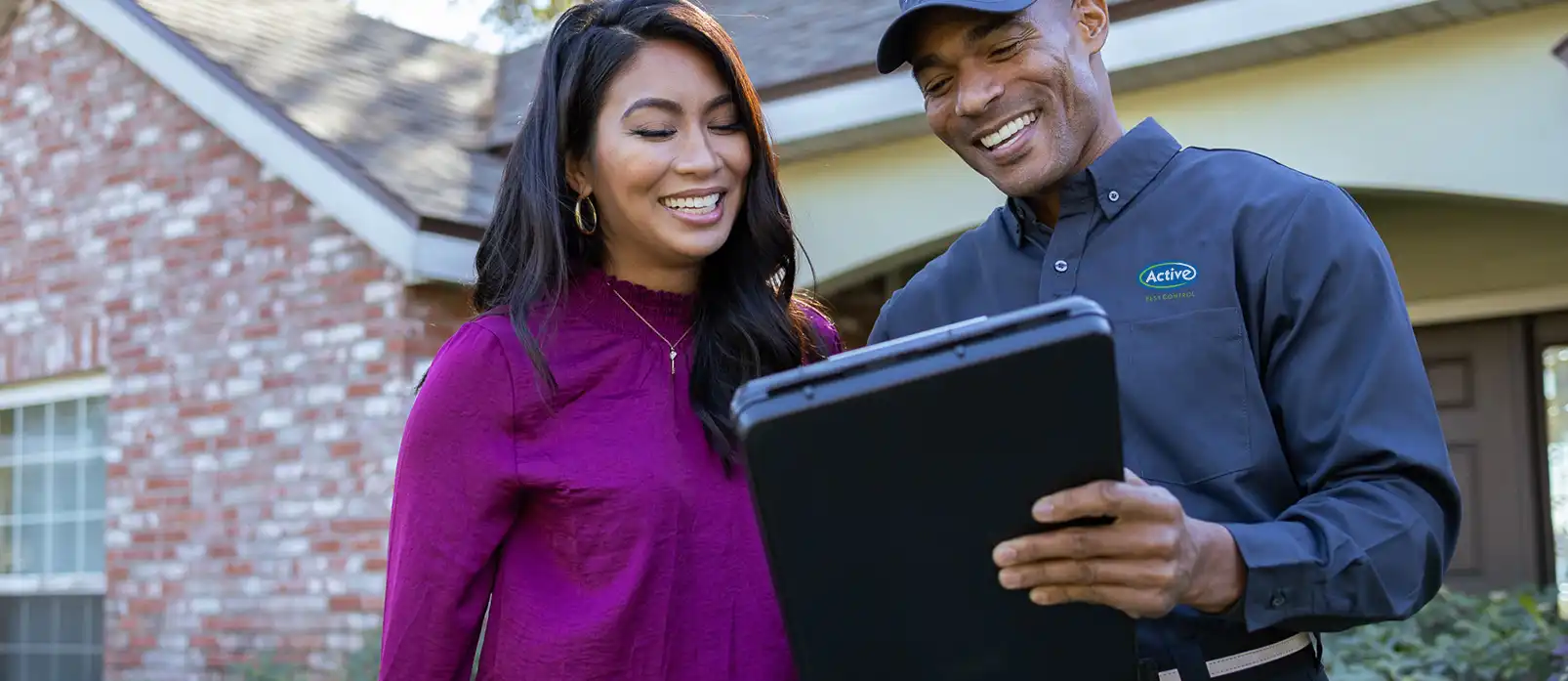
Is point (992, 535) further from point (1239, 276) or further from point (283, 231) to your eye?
point (283, 231)

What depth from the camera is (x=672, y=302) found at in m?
2.49

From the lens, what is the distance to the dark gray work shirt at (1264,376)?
1688 millimetres

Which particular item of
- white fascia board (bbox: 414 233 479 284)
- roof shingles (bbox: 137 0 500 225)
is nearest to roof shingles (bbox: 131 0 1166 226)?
roof shingles (bbox: 137 0 500 225)

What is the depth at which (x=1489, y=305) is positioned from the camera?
6422 millimetres

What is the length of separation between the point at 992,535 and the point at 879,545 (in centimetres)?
12

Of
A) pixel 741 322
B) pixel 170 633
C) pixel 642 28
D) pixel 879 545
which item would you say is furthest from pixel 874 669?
pixel 170 633

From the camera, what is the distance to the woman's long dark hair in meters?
2.37

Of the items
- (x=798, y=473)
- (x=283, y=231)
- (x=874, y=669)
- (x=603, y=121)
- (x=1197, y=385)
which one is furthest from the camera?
(x=283, y=231)

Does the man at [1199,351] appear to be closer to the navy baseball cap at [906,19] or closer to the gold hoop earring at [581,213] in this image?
the navy baseball cap at [906,19]

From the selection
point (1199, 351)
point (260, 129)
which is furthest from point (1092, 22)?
point (260, 129)

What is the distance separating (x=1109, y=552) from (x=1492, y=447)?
5785 millimetres

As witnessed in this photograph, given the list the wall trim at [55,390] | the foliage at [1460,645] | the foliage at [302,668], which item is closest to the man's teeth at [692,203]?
the foliage at [1460,645]

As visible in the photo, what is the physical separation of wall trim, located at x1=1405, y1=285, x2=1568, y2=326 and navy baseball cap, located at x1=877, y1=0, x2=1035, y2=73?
198 inches

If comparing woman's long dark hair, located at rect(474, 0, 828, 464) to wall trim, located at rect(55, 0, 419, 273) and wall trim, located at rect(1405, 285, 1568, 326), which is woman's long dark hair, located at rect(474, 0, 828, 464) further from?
wall trim, located at rect(1405, 285, 1568, 326)
